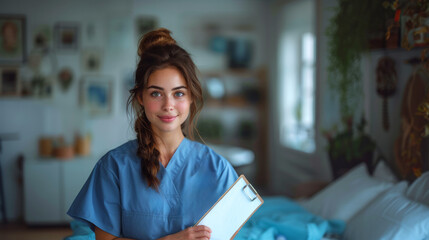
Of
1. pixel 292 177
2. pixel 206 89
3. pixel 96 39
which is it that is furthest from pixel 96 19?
pixel 292 177

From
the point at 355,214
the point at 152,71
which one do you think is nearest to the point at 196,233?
the point at 152,71

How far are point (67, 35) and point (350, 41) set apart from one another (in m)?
3.17

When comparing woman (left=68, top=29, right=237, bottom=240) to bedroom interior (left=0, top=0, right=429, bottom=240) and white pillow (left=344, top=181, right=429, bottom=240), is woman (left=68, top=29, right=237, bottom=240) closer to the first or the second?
white pillow (left=344, top=181, right=429, bottom=240)

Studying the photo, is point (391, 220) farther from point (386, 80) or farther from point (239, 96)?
point (239, 96)

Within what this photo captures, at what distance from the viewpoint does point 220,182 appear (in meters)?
1.49

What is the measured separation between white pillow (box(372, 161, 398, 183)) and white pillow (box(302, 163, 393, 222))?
0.06 meters

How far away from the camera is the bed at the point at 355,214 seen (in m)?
1.86

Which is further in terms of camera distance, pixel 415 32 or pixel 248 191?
pixel 415 32

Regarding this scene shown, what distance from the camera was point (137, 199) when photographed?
1415 millimetres

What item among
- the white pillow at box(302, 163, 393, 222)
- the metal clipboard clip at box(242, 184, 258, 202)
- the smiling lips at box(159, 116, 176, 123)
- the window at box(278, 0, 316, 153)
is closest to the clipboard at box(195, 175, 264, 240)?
the metal clipboard clip at box(242, 184, 258, 202)

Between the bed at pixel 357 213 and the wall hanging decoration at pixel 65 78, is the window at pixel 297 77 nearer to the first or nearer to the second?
the bed at pixel 357 213

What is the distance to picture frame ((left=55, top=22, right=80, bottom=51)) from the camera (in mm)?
4555

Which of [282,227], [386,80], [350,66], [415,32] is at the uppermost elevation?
[415,32]

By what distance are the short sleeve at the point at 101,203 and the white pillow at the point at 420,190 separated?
4.88 feet
